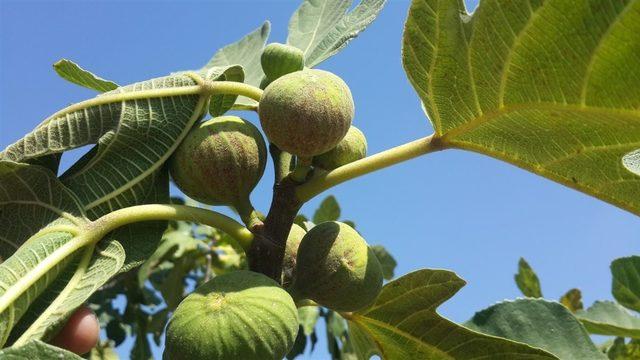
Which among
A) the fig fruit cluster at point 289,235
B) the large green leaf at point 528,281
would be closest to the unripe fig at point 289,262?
the fig fruit cluster at point 289,235

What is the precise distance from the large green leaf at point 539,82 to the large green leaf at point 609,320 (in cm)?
76

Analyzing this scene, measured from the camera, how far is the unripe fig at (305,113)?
52.7 inches

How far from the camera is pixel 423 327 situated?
158cm

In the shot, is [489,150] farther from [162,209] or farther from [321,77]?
[162,209]

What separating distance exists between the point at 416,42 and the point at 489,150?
298 millimetres

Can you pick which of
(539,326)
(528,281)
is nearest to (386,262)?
(528,281)

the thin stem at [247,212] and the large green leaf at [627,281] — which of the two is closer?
the thin stem at [247,212]

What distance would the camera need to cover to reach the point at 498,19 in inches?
50.8

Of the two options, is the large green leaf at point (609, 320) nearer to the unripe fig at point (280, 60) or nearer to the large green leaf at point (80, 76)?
the unripe fig at point (280, 60)

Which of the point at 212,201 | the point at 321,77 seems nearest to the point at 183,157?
the point at 212,201

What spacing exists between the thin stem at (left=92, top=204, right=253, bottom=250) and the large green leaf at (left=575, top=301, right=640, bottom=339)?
1.26 meters

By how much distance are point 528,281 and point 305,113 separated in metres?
1.77

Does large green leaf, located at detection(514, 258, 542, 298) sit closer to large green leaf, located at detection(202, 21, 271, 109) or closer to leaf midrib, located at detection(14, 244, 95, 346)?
large green leaf, located at detection(202, 21, 271, 109)

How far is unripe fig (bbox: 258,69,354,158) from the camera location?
1.34m
